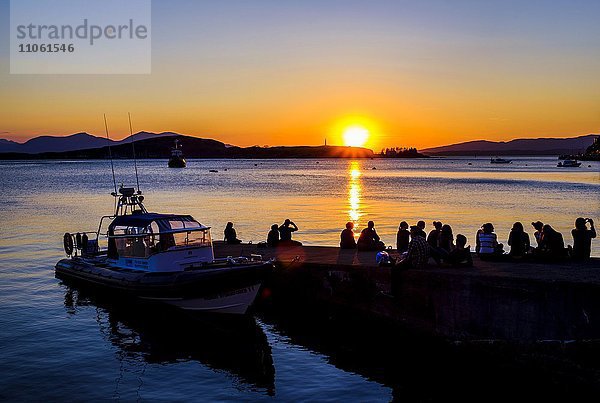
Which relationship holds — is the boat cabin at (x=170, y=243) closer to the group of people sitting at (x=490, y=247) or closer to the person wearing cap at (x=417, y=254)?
the group of people sitting at (x=490, y=247)

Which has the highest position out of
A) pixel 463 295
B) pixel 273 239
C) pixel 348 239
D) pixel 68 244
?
pixel 348 239

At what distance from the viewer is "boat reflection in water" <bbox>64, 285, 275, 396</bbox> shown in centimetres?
1823

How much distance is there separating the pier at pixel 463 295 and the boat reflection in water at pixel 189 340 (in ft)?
8.89

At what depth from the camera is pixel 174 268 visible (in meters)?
22.9

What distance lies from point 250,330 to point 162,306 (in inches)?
141

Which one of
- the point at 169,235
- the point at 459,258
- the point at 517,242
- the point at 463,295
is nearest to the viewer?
the point at 463,295

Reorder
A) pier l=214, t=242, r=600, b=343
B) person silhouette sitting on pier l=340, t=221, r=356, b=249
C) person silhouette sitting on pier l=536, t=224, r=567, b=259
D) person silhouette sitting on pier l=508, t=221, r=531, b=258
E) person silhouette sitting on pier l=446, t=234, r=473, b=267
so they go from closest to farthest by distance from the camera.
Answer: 1. pier l=214, t=242, r=600, b=343
2. person silhouette sitting on pier l=446, t=234, r=473, b=267
3. person silhouette sitting on pier l=536, t=224, r=567, b=259
4. person silhouette sitting on pier l=508, t=221, r=531, b=258
5. person silhouette sitting on pier l=340, t=221, r=356, b=249

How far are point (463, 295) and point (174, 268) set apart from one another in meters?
10.9

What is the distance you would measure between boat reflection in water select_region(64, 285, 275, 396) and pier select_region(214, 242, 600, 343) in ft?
8.89

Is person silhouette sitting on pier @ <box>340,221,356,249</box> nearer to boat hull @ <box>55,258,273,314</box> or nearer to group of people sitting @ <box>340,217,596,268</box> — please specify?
group of people sitting @ <box>340,217,596,268</box>

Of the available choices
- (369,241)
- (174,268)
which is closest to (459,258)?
(369,241)

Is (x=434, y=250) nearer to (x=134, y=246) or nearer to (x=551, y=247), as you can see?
(x=551, y=247)

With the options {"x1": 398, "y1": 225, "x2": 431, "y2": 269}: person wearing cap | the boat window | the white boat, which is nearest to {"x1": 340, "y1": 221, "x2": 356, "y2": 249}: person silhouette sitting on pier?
the white boat

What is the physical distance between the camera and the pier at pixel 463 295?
1512 centimetres
